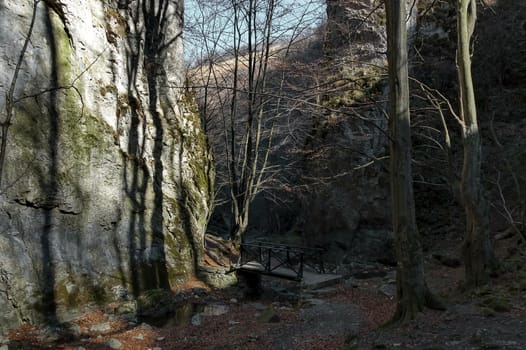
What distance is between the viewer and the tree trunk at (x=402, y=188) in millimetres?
6574

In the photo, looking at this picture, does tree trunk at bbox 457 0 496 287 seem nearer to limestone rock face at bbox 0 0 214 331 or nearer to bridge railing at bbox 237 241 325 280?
bridge railing at bbox 237 241 325 280

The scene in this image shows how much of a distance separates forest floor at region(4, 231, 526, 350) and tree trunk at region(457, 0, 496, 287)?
42 cm

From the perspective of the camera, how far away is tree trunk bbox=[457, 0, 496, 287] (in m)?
8.71

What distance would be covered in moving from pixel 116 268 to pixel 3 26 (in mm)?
5224

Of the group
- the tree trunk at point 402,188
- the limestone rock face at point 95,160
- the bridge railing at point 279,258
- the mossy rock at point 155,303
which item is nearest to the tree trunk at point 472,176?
the tree trunk at point 402,188

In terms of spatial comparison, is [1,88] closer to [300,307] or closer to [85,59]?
[85,59]

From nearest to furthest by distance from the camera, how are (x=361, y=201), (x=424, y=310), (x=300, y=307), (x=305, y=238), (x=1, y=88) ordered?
(x=424, y=310) → (x=1, y=88) → (x=300, y=307) → (x=361, y=201) → (x=305, y=238)

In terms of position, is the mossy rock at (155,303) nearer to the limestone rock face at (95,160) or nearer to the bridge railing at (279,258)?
the limestone rock face at (95,160)

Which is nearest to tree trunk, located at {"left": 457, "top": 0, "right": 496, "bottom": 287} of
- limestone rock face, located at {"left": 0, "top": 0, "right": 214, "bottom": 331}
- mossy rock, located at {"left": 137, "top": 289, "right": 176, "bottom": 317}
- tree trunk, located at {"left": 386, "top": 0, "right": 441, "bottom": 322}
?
tree trunk, located at {"left": 386, "top": 0, "right": 441, "bottom": 322}

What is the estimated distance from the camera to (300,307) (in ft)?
→ 32.2

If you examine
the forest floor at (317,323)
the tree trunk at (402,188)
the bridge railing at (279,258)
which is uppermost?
the tree trunk at (402,188)

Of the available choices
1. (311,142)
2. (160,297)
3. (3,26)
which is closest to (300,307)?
(160,297)

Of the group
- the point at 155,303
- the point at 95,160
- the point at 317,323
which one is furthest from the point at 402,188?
the point at 95,160

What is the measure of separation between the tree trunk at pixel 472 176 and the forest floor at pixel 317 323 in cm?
42
